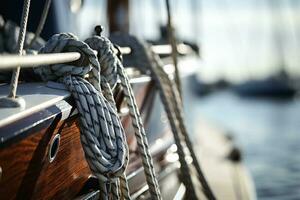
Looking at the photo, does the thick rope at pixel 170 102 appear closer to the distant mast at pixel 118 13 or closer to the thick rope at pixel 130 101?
the thick rope at pixel 130 101

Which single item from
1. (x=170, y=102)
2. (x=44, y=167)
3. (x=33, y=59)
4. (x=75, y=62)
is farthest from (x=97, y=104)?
(x=170, y=102)

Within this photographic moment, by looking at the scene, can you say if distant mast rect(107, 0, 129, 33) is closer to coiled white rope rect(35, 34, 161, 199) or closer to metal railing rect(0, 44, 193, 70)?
coiled white rope rect(35, 34, 161, 199)

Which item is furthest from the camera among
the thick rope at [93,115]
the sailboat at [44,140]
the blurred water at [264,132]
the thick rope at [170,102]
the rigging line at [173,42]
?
the blurred water at [264,132]

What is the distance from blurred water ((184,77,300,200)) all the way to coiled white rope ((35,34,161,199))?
2.83 metres

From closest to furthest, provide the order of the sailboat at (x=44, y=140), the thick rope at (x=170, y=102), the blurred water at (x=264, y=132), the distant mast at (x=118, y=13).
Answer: the sailboat at (x=44, y=140) < the thick rope at (x=170, y=102) < the distant mast at (x=118, y=13) < the blurred water at (x=264, y=132)

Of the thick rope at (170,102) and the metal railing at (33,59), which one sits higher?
the metal railing at (33,59)

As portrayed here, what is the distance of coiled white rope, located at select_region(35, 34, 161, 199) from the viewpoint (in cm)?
244

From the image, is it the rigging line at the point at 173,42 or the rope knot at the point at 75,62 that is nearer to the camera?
the rope knot at the point at 75,62

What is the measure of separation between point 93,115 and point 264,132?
1325cm

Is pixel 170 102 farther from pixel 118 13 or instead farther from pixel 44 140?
pixel 118 13

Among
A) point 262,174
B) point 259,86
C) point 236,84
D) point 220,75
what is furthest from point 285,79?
point 262,174

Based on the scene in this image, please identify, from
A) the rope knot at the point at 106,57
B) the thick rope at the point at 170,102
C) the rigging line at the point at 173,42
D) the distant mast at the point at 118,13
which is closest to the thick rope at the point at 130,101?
the rope knot at the point at 106,57

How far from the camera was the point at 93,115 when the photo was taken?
2475mm

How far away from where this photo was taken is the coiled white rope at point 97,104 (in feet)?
8.00
